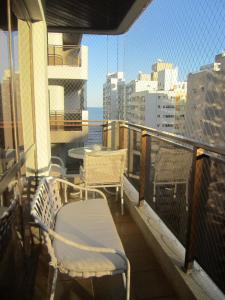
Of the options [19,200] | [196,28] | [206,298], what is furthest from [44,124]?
[196,28]

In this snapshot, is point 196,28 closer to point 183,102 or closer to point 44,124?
point 183,102

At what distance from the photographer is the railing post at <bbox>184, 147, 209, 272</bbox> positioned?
1599 mm

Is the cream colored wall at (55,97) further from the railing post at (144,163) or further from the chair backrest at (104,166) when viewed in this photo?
the railing post at (144,163)

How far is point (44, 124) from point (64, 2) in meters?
1.52

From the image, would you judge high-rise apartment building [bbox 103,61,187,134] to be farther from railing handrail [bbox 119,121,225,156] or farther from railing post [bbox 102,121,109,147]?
railing handrail [bbox 119,121,225,156]

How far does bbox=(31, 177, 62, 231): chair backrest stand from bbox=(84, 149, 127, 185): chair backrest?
866 millimetres

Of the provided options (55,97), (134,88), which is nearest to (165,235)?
(55,97)

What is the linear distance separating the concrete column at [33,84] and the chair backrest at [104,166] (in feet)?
2.03

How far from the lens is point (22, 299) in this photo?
158 cm

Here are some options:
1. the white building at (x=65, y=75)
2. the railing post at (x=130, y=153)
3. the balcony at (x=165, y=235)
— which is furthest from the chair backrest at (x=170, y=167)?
the white building at (x=65, y=75)

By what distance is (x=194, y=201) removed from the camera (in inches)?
65.2

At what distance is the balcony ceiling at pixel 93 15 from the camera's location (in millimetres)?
2876

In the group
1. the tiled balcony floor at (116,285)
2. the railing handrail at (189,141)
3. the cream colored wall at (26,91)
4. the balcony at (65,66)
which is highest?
the balcony at (65,66)

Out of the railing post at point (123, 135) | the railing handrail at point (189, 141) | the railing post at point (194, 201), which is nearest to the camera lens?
the railing handrail at point (189, 141)
